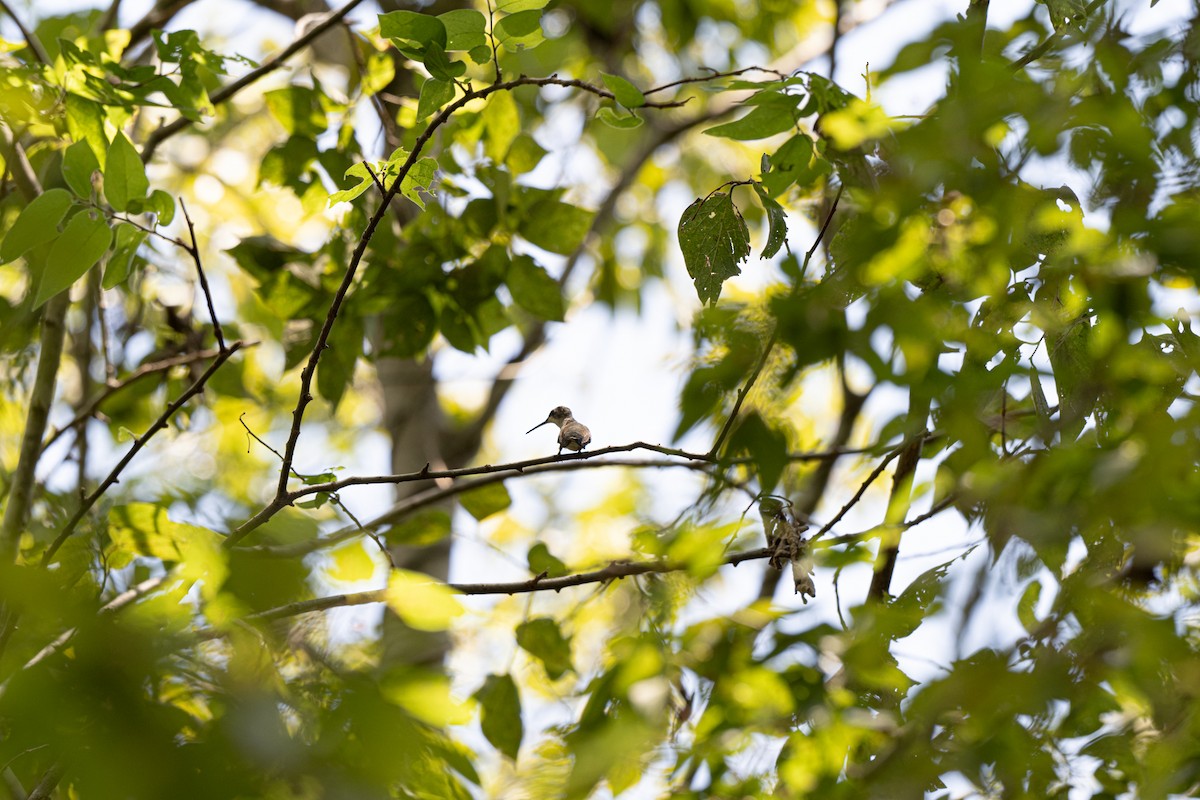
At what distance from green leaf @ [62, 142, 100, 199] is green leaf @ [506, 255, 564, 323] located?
0.86 m

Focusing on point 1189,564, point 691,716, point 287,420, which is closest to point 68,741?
point 691,716

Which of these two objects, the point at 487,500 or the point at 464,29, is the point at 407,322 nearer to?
the point at 487,500

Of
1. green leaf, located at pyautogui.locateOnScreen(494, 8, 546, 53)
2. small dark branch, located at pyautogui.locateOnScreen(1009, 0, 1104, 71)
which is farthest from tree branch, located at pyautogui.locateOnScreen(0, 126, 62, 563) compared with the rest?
small dark branch, located at pyautogui.locateOnScreen(1009, 0, 1104, 71)

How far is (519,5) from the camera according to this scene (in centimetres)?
133

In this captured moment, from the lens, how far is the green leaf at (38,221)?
1.35m

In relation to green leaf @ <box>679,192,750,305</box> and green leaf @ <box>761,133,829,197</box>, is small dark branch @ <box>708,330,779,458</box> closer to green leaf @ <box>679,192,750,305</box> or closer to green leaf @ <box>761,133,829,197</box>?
green leaf @ <box>679,192,750,305</box>

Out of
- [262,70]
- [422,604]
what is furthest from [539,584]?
[262,70]

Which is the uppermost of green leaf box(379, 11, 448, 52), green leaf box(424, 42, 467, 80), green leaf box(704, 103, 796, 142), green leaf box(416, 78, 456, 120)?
green leaf box(704, 103, 796, 142)

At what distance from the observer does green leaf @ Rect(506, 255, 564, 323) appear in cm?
206

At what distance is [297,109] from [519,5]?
0.93 metres

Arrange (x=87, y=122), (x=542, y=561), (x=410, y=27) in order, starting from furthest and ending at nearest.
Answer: (x=542, y=561), (x=87, y=122), (x=410, y=27)

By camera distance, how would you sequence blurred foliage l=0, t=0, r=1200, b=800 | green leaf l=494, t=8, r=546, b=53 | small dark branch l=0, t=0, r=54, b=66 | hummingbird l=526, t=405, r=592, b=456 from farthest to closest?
1. small dark branch l=0, t=0, r=54, b=66
2. hummingbird l=526, t=405, r=592, b=456
3. green leaf l=494, t=8, r=546, b=53
4. blurred foliage l=0, t=0, r=1200, b=800

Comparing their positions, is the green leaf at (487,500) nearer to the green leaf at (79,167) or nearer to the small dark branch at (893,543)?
the small dark branch at (893,543)

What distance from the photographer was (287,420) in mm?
4215
